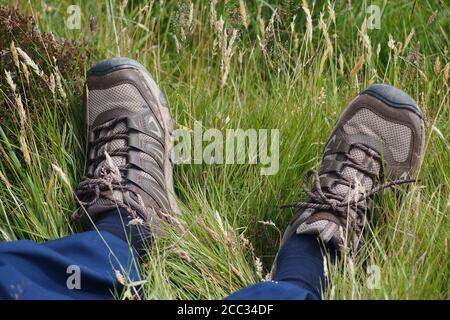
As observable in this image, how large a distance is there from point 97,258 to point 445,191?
3.85 feet

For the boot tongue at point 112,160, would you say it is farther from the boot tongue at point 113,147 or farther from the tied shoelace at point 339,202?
the tied shoelace at point 339,202

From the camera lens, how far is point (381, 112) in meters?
3.00

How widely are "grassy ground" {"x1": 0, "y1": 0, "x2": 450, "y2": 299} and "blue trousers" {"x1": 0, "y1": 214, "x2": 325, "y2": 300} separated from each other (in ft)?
0.25

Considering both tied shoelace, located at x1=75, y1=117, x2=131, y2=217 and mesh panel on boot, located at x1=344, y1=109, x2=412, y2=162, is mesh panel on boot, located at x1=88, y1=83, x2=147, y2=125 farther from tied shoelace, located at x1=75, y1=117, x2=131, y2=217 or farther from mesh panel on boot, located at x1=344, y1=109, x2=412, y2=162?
mesh panel on boot, located at x1=344, y1=109, x2=412, y2=162

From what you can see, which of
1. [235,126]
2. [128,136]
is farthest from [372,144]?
[128,136]

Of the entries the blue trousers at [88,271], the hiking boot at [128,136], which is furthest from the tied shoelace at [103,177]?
the blue trousers at [88,271]

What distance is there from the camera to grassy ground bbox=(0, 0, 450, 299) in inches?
97.7

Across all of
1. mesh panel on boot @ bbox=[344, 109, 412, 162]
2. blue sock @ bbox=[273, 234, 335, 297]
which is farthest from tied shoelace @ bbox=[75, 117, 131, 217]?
mesh panel on boot @ bbox=[344, 109, 412, 162]

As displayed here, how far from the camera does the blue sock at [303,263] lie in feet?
7.97

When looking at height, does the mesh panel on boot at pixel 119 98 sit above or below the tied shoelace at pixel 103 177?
above

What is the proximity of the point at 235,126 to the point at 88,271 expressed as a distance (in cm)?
101

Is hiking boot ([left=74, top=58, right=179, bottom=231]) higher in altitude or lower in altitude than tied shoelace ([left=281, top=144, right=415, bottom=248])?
higher

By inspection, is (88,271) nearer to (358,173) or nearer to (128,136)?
(128,136)
